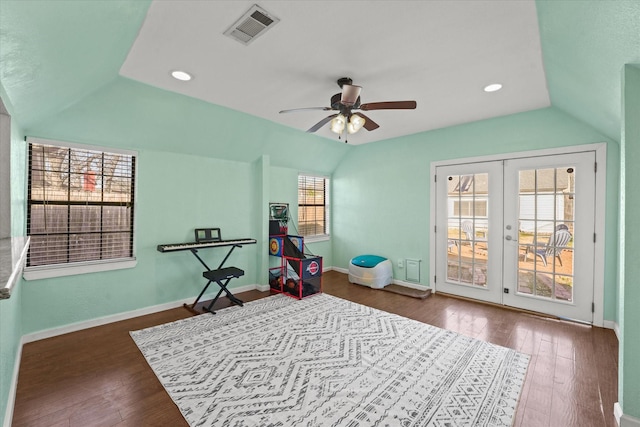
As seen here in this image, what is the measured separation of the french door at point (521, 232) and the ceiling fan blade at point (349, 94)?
2.53m

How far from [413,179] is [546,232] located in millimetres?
1998

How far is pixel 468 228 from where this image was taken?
4.32 m

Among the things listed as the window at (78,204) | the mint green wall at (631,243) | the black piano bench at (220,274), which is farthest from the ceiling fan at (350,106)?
the window at (78,204)

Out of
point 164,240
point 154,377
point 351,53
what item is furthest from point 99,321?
point 351,53

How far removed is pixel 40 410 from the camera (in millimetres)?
1963

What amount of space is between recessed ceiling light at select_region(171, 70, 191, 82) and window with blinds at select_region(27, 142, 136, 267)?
57.2 inches

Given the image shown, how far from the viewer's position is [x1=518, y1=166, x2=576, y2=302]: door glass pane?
354 cm

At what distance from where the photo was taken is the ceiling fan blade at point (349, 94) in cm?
256

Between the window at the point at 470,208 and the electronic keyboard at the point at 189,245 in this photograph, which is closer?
the electronic keyboard at the point at 189,245

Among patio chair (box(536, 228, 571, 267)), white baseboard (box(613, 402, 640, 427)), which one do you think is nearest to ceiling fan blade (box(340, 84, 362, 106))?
white baseboard (box(613, 402, 640, 427))

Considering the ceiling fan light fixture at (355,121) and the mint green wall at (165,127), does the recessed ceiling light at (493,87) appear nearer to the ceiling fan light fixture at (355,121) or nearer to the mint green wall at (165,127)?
the ceiling fan light fixture at (355,121)

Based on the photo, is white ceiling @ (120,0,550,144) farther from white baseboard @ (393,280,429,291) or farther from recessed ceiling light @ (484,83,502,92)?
white baseboard @ (393,280,429,291)

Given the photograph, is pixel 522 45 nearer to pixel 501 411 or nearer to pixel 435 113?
pixel 435 113

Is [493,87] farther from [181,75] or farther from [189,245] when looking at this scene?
[189,245]
